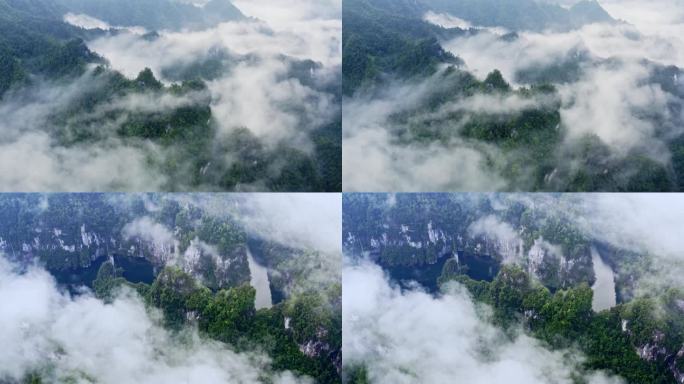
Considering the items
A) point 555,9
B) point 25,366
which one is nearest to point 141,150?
point 25,366

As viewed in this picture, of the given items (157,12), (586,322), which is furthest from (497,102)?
(157,12)

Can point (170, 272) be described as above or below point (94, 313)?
above

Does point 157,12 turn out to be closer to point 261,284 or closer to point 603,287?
point 261,284

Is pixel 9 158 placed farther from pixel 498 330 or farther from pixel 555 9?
pixel 555 9

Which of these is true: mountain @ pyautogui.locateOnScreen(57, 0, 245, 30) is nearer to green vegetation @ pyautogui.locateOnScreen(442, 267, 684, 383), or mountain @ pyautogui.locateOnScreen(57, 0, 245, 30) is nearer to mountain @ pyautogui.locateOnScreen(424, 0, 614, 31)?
mountain @ pyautogui.locateOnScreen(424, 0, 614, 31)

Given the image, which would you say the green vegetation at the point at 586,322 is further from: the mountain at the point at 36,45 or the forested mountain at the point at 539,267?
the mountain at the point at 36,45

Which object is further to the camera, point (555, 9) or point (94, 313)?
point (555, 9)
